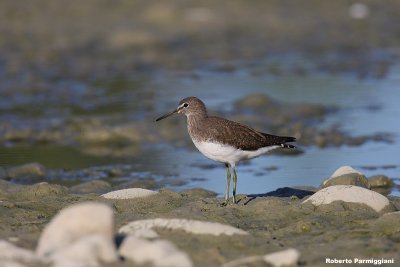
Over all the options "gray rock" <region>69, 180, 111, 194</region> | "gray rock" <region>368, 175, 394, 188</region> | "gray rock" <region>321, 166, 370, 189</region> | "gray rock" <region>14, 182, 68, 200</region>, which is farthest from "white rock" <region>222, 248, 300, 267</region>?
"gray rock" <region>368, 175, 394, 188</region>

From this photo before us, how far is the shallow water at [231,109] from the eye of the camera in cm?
1103

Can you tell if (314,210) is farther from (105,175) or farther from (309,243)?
(105,175)

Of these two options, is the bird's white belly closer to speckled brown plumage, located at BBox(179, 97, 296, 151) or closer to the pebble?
speckled brown plumage, located at BBox(179, 97, 296, 151)

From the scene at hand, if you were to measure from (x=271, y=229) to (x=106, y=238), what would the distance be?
195 cm

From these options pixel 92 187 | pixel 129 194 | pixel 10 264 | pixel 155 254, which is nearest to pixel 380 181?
pixel 129 194

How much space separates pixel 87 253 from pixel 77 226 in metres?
0.41

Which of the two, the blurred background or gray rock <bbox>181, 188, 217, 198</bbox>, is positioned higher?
the blurred background

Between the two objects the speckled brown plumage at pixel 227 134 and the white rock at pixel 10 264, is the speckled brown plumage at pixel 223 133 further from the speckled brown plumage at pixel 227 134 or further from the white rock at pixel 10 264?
the white rock at pixel 10 264

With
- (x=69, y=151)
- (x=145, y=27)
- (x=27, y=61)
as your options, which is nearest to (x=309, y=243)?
(x=69, y=151)

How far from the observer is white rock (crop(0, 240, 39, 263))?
5.90 meters

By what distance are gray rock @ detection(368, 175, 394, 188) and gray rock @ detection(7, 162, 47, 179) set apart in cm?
426

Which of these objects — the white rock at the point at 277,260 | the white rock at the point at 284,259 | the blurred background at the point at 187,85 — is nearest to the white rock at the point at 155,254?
the white rock at the point at 277,260

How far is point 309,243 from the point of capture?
6734mm

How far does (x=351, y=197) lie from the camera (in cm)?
787
